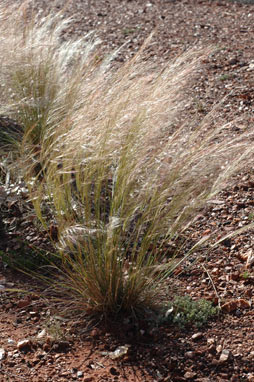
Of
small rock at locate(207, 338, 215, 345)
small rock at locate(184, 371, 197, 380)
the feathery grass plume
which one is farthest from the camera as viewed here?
the feathery grass plume

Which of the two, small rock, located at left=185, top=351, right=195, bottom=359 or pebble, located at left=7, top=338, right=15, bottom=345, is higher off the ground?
pebble, located at left=7, top=338, right=15, bottom=345

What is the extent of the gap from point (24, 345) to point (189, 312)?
71cm

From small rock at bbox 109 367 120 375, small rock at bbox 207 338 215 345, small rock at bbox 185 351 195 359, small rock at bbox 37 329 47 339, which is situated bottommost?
small rock at bbox 207 338 215 345

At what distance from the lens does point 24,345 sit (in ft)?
7.65

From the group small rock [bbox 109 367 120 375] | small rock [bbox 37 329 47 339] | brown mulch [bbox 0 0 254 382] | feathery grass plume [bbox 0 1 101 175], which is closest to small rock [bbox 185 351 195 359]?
brown mulch [bbox 0 0 254 382]

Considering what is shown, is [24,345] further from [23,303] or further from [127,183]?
[127,183]

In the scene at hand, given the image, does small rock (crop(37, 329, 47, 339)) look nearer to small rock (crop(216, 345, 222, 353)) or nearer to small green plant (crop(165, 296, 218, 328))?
small green plant (crop(165, 296, 218, 328))

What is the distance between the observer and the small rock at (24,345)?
233 cm

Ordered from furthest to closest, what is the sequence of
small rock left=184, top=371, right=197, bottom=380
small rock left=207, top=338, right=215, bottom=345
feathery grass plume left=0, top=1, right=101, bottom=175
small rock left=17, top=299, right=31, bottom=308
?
feathery grass plume left=0, top=1, right=101, bottom=175, small rock left=17, top=299, right=31, bottom=308, small rock left=207, top=338, right=215, bottom=345, small rock left=184, top=371, right=197, bottom=380

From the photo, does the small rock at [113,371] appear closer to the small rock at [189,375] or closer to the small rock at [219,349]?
the small rock at [189,375]

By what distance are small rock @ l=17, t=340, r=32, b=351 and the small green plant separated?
59cm

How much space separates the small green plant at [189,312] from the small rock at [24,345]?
1.93 feet

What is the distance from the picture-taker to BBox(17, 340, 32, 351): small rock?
7.64ft

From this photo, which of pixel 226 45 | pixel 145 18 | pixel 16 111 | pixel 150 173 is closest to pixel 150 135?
pixel 150 173
